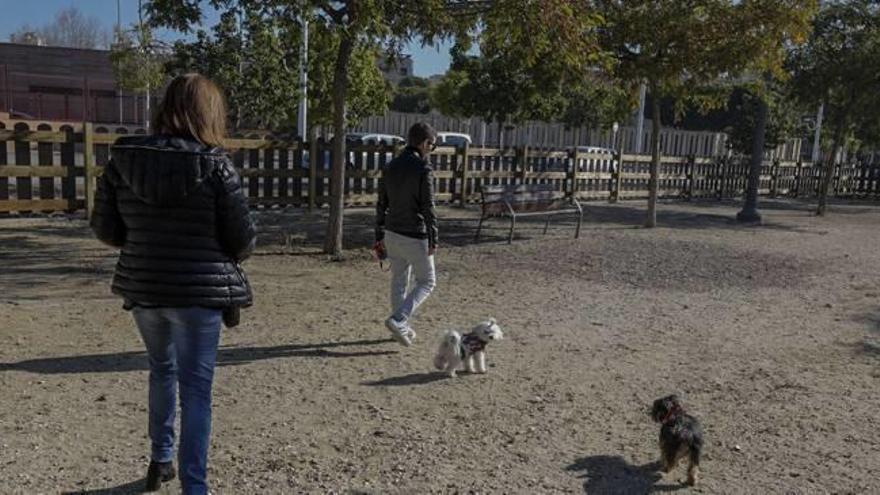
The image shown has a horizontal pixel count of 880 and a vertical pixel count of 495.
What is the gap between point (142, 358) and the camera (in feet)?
18.5

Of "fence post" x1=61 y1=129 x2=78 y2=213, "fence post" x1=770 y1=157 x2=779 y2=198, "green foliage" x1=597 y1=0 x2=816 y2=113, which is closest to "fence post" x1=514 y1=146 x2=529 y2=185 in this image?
"green foliage" x1=597 y1=0 x2=816 y2=113

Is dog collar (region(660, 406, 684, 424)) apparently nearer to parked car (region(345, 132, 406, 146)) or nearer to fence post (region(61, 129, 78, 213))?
fence post (region(61, 129, 78, 213))

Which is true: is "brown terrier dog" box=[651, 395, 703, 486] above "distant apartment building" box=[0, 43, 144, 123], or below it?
below

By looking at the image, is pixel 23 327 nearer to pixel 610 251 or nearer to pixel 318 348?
Result: pixel 318 348

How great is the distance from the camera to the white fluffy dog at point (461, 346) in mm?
5453

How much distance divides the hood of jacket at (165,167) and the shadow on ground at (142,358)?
8.90 feet

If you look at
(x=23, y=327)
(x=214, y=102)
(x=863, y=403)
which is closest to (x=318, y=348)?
(x=23, y=327)

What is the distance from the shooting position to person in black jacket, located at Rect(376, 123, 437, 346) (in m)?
5.93

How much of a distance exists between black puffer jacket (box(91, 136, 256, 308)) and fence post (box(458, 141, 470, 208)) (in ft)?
47.4

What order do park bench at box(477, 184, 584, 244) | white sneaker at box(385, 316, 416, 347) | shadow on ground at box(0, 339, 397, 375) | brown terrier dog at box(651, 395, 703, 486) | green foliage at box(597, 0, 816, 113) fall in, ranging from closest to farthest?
brown terrier dog at box(651, 395, 703, 486)
shadow on ground at box(0, 339, 397, 375)
white sneaker at box(385, 316, 416, 347)
park bench at box(477, 184, 584, 244)
green foliage at box(597, 0, 816, 113)

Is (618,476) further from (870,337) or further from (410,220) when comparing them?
(870,337)

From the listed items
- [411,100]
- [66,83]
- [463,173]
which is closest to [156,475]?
[463,173]

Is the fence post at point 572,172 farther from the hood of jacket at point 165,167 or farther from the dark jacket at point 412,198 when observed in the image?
the hood of jacket at point 165,167

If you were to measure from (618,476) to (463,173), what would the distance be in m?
13.7
